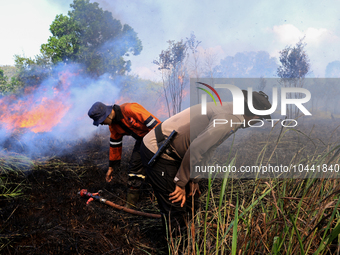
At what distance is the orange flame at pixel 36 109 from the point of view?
827 cm

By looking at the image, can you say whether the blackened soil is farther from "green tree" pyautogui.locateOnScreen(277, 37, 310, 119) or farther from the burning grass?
"green tree" pyautogui.locateOnScreen(277, 37, 310, 119)

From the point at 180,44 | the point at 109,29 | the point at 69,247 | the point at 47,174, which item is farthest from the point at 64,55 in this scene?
the point at 69,247

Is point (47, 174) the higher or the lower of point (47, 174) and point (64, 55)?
the lower

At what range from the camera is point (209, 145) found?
5.70ft

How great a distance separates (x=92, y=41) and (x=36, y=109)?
20.1ft

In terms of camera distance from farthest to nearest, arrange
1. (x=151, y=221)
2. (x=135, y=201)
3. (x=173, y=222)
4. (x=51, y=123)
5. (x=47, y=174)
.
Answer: (x=51, y=123), (x=47, y=174), (x=135, y=201), (x=151, y=221), (x=173, y=222)

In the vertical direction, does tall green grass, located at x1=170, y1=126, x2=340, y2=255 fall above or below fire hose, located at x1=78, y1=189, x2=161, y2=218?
above

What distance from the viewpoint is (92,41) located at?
13.2 m

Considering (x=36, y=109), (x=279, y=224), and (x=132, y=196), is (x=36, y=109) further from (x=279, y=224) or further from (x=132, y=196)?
(x=279, y=224)

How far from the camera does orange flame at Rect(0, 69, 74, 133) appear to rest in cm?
827

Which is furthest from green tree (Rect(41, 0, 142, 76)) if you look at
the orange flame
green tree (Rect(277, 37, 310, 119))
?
green tree (Rect(277, 37, 310, 119))

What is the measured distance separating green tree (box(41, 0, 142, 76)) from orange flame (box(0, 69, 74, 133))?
196 cm

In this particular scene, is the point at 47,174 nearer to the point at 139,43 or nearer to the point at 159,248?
the point at 159,248

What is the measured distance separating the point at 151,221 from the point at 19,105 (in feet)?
30.1
